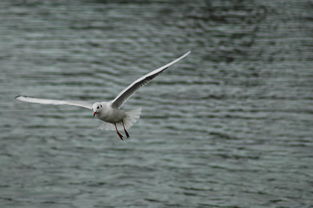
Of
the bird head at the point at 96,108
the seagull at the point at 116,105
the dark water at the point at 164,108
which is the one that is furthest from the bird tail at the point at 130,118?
the dark water at the point at 164,108

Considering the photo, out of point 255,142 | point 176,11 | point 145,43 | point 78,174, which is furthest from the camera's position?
point 176,11

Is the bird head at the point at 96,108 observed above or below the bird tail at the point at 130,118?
above

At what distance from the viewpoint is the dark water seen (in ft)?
64.0

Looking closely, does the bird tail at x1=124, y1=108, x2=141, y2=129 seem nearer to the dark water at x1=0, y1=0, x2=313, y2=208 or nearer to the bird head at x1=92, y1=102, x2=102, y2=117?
the bird head at x1=92, y1=102, x2=102, y2=117

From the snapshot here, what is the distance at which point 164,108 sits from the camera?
82.7ft

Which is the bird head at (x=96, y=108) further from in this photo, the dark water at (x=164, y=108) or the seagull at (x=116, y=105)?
the dark water at (x=164, y=108)

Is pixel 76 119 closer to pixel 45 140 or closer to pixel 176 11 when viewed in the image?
pixel 45 140

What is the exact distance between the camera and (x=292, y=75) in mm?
28625

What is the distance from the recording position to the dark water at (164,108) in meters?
19.5

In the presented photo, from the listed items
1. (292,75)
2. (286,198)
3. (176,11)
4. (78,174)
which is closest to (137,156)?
(78,174)

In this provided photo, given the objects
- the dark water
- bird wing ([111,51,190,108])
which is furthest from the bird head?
the dark water

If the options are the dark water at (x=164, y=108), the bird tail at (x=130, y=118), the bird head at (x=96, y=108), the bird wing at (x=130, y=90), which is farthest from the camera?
the dark water at (x=164, y=108)

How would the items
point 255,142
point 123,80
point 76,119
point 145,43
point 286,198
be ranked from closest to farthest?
point 286,198 < point 255,142 < point 76,119 < point 123,80 < point 145,43

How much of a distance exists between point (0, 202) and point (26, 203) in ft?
2.53
